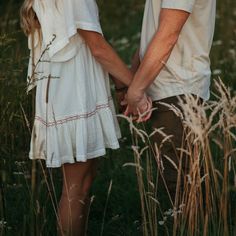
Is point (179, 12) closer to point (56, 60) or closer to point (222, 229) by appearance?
point (56, 60)

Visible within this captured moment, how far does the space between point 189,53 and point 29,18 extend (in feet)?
2.71

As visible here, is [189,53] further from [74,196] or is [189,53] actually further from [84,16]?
[74,196]

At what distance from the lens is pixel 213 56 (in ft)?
24.6

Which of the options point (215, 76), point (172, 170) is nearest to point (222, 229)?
point (172, 170)

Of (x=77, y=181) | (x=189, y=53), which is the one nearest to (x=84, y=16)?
(x=189, y=53)

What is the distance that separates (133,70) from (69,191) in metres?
0.78

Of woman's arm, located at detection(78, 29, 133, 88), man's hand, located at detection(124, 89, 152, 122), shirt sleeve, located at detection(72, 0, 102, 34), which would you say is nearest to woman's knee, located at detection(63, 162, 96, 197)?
man's hand, located at detection(124, 89, 152, 122)

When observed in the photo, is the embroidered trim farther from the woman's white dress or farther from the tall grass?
the tall grass

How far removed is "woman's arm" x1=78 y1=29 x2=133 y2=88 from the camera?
3.59 m

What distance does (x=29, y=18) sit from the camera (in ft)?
12.1

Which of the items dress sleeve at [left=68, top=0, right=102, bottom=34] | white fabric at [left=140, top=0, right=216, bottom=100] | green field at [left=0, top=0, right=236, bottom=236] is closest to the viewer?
dress sleeve at [left=68, top=0, right=102, bottom=34]

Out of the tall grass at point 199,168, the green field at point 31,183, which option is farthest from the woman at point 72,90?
the tall grass at point 199,168

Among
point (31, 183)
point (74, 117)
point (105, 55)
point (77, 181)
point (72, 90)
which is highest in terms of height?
point (105, 55)

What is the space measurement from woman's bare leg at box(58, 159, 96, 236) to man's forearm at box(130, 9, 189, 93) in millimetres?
487
